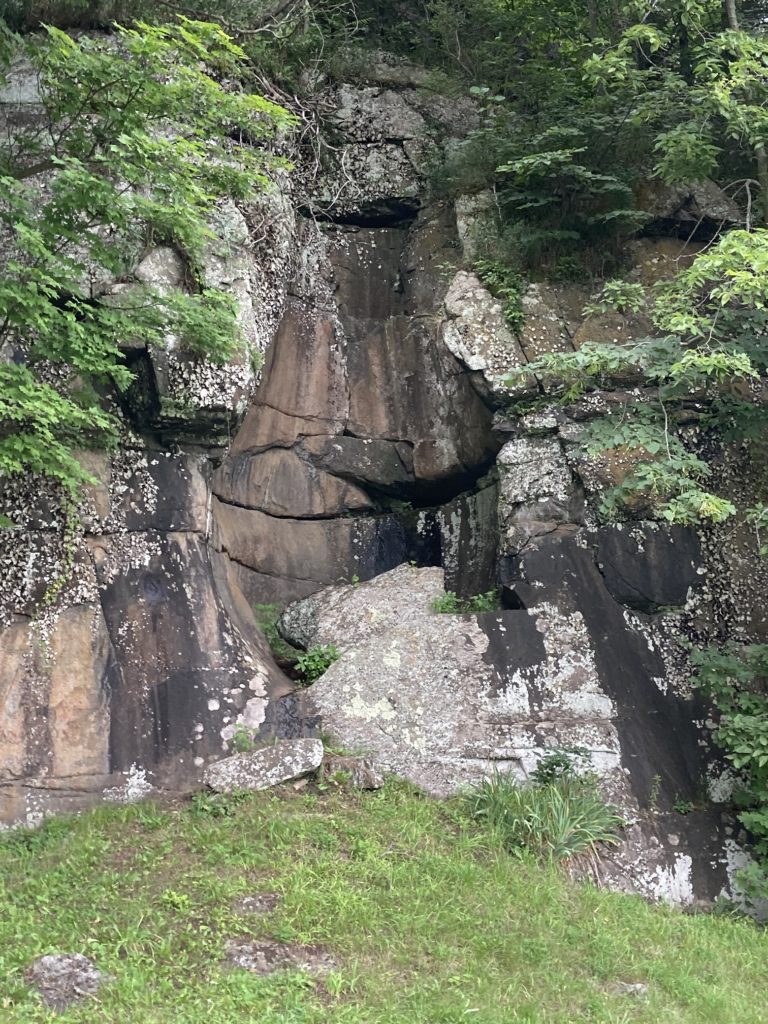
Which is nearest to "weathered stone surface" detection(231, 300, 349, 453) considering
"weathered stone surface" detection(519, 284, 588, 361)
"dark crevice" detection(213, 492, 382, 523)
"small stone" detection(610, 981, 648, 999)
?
"dark crevice" detection(213, 492, 382, 523)

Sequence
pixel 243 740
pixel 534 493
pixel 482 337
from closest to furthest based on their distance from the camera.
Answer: pixel 243 740 → pixel 534 493 → pixel 482 337

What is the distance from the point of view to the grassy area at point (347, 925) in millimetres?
5031

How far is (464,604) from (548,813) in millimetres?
2429

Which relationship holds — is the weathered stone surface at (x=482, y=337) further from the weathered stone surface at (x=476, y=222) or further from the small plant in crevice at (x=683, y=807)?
the small plant in crevice at (x=683, y=807)

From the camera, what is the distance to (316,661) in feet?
28.4

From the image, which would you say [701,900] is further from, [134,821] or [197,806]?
[134,821]

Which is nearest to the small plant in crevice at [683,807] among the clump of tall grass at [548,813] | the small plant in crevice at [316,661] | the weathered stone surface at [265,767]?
the clump of tall grass at [548,813]

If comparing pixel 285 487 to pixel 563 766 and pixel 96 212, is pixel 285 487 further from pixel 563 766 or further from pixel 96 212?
pixel 563 766

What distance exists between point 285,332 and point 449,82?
3950 millimetres

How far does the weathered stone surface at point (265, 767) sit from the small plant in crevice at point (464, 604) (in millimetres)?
1897

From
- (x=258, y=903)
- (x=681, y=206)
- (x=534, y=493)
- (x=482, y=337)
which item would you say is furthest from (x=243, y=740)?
(x=681, y=206)

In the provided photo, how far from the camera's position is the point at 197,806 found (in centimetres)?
709

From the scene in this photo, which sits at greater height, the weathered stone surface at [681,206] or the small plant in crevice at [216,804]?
the weathered stone surface at [681,206]

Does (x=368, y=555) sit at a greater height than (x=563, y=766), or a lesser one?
greater
